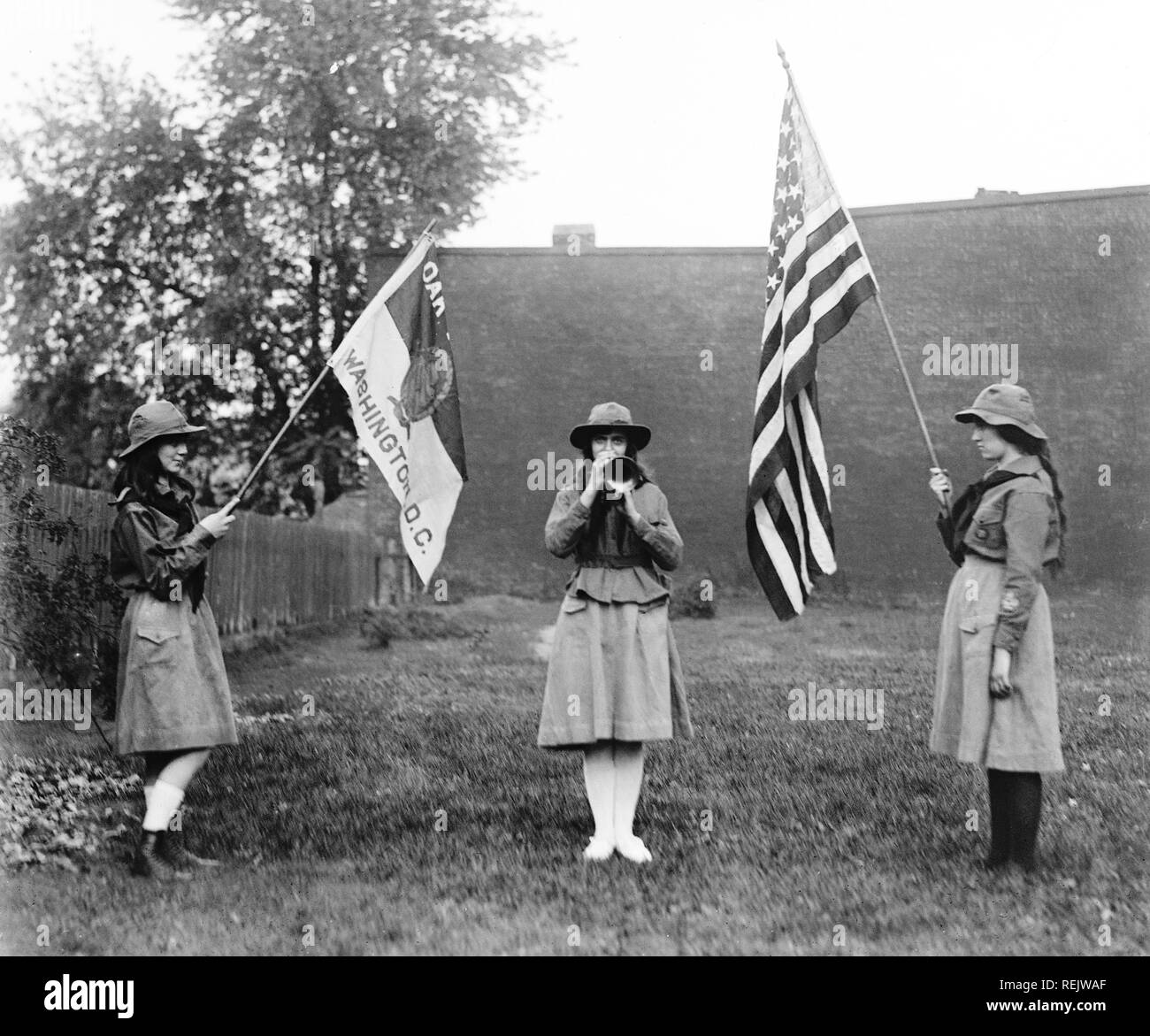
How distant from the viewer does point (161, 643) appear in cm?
540

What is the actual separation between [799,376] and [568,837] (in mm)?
2659

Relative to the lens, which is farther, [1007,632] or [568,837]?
[568,837]

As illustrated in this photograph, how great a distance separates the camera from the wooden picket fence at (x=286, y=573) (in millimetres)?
10305

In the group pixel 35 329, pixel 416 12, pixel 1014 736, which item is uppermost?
pixel 416 12

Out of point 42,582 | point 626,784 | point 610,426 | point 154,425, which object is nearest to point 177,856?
point 42,582

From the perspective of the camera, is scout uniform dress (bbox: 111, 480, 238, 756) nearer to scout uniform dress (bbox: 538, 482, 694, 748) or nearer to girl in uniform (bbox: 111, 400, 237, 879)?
girl in uniform (bbox: 111, 400, 237, 879)

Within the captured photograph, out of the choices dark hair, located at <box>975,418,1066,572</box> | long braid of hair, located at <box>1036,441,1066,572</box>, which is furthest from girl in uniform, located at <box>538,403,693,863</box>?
long braid of hair, located at <box>1036,441,1066,572</box>

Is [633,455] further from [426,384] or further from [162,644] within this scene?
[162,644]

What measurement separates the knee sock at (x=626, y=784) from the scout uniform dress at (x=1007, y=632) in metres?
1.42

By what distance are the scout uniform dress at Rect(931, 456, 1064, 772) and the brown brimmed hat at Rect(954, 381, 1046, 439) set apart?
0.54 ft

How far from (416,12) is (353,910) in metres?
7.89

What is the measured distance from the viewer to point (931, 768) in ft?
23.2

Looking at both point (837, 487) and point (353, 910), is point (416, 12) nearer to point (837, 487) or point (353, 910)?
point (837, 487)
